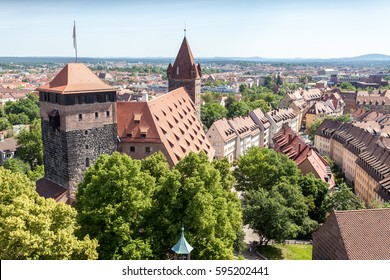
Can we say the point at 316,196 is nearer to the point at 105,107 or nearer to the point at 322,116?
the point at 105,107

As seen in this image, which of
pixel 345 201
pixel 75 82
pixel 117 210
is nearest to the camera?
pixel 117 210

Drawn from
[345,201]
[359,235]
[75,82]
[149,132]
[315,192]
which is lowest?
[315,192]

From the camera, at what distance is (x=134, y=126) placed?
4053 cm

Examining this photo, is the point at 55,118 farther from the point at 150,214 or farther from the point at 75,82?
the point at 150,214

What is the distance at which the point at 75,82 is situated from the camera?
34.9m

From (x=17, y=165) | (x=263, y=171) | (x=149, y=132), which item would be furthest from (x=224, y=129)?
(x=17, y=165)

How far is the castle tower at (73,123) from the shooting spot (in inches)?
1362

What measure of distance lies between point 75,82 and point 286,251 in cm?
2199

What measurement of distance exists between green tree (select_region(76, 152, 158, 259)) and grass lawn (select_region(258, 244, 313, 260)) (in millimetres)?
14832

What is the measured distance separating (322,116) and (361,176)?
52314 mm

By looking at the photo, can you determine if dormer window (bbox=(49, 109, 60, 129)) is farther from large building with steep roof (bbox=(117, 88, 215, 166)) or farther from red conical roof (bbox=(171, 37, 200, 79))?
red conical roof (bbox=(171, 37, 200, 79))

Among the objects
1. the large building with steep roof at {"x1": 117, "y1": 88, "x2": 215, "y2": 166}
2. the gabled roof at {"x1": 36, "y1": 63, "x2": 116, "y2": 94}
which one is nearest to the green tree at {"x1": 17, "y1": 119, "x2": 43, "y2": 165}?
the large building with steep roof at {"x1": 117, "y1": 88, "x2": 215, "y2": 166}

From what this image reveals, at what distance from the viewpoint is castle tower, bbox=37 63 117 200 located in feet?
113

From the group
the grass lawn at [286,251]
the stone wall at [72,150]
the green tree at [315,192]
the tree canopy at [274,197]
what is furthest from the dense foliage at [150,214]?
the green tree at [315,192]
